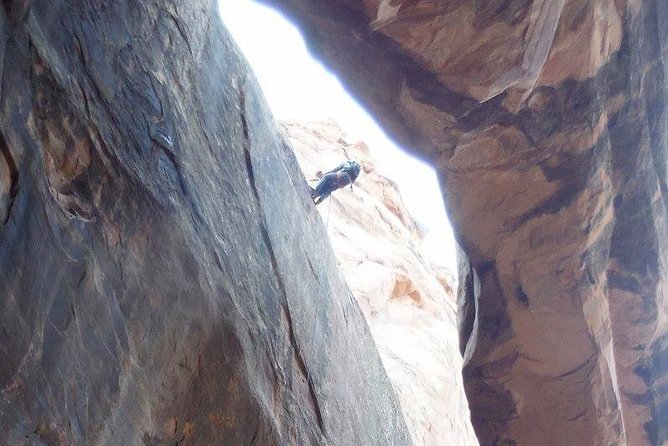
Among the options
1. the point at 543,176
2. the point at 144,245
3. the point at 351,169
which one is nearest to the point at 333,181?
the point at 351,169

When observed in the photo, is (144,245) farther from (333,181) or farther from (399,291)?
(399,291)

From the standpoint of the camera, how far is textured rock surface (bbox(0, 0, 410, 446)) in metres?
2.83

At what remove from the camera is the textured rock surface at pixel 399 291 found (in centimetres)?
1345

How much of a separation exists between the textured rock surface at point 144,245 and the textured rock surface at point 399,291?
6.89 meters

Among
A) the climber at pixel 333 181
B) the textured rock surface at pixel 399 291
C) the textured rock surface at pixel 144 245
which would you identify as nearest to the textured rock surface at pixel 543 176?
the textured rock surface at pixel 144 245

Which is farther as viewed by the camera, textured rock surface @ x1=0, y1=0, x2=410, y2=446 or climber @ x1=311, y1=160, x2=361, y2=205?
climber @ x1=311, y1=160, x2=361, y2=205

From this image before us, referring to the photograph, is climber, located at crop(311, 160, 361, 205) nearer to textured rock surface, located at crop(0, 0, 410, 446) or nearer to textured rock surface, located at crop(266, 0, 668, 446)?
textured rock surface, located at crop(266, 0, 668, 446)

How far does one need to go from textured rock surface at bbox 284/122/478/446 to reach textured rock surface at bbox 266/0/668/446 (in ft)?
12.1

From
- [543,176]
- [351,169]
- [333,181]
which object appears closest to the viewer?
[543,176]

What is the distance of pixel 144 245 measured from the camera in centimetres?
337

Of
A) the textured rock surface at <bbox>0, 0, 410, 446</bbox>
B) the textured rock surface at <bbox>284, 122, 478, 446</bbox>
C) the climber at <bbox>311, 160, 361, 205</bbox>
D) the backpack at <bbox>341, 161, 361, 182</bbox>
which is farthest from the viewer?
the textured rock surface at <bbox>284, 122, 478, 446</bbox>

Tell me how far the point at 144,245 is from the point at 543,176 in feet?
14.3

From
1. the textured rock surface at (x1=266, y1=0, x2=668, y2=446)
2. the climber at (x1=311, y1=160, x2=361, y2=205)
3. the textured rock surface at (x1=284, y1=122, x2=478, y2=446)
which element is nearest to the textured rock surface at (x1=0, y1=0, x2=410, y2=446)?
the textured rock surface at (x1=266, y1=0, x2=668, y2=446)

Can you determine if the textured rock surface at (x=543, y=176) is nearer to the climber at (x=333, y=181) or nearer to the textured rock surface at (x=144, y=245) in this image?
the textured rock surface at (x=144, y=245)
